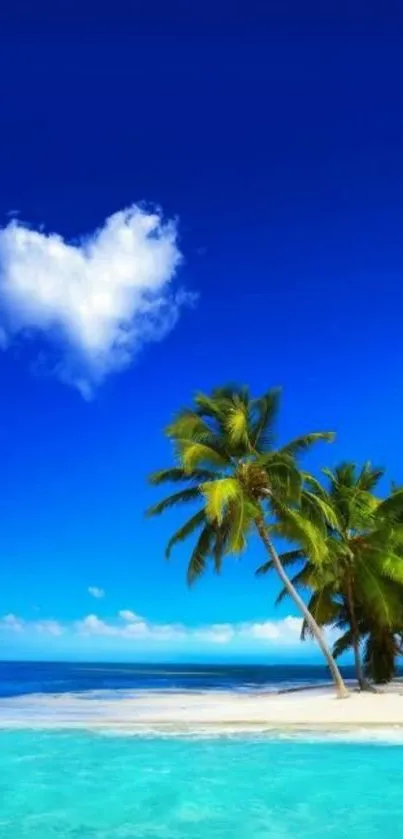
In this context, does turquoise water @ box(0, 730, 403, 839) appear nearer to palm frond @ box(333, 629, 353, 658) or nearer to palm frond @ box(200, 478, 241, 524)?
palm frond @ box(200, 478, 241, 524)

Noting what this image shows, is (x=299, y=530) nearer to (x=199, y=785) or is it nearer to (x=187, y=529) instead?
(x=187, y=529)

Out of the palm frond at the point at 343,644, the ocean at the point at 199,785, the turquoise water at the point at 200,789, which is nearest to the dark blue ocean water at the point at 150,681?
the palm frond at the point at 343,644

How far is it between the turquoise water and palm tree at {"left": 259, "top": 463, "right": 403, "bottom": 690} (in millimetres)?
10009

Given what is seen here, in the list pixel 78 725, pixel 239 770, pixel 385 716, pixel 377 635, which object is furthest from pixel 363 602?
pixel 239 770

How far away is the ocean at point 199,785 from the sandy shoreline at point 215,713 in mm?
1312

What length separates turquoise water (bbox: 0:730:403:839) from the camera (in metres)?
6.66

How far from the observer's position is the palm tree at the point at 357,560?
2130 centimetres

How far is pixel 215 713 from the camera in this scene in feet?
55.6

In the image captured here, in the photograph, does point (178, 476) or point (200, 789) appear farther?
point (178, 476)

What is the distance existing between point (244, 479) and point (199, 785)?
38.9 feet

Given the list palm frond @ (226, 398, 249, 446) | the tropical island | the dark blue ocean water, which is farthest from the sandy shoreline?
the dark blue ocean water

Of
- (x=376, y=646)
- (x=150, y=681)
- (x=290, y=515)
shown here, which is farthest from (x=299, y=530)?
(x=150, y=681)

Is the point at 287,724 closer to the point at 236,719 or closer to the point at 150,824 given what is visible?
the point at 236,719

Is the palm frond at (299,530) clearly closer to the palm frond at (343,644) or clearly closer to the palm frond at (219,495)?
the palm frond at (219,495)
